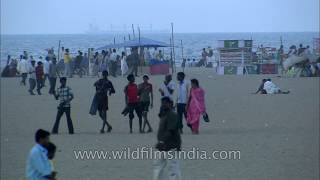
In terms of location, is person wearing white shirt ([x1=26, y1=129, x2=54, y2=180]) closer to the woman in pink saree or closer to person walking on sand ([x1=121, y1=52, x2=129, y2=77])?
the woman in pink saree

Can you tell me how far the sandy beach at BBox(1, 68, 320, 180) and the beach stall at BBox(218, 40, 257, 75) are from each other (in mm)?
10227

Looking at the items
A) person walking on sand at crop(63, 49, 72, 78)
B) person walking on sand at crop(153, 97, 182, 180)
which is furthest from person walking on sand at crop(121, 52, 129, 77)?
person walking on sand at crop(153, 97, 182, 180)

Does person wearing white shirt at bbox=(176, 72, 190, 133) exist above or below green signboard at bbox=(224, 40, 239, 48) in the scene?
below

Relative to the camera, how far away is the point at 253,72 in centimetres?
4112

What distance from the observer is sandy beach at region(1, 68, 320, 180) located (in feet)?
39.9

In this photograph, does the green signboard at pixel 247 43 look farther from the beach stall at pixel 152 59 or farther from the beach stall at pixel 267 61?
the beach stall at pixel 152 59

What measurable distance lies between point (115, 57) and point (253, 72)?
23.1 feet

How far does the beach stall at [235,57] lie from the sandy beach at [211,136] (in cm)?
1023

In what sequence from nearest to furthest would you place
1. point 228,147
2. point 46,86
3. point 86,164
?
1. point 86,164
2. point 228,147
3. point 46,86

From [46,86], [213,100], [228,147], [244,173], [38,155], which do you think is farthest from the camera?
[46,86]

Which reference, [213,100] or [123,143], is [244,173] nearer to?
[123,143]

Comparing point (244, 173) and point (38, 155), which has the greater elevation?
point (38, 155)

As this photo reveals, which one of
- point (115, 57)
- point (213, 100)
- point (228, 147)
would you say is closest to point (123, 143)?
point (228, 147)

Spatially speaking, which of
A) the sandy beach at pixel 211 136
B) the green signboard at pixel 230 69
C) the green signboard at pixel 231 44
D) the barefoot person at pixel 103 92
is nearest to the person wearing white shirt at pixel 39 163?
the sandy beach at pixel 211 136
